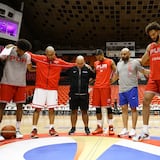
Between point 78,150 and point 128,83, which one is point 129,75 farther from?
point 78,150

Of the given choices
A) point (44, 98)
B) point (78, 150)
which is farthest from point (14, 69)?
point (78, 150)

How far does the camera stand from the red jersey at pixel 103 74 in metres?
5.90

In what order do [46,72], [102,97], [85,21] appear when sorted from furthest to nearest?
1. [85,21]
2. [102,97]
3. [46,72]

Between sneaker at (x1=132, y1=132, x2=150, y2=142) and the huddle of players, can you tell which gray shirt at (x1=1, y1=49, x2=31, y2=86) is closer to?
the huddle of players

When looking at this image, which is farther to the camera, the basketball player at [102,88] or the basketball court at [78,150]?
the basketball player at [102,88]

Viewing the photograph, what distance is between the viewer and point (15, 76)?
16.7 ft

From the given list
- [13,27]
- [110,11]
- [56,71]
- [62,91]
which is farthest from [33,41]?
[56,71]

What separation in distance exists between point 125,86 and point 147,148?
172 centimetres

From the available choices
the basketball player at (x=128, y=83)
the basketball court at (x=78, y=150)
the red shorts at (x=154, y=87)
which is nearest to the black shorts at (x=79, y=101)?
the basketball player at (x=128, y=83)

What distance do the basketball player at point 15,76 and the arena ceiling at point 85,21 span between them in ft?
53.0

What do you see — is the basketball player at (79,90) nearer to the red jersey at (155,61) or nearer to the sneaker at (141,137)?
the sneaker at (141,137)

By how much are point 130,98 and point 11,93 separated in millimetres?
2181

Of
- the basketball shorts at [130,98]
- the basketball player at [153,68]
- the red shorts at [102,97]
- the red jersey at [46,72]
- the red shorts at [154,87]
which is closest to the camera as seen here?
the basketball player at [153,68]

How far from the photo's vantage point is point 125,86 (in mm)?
5477
